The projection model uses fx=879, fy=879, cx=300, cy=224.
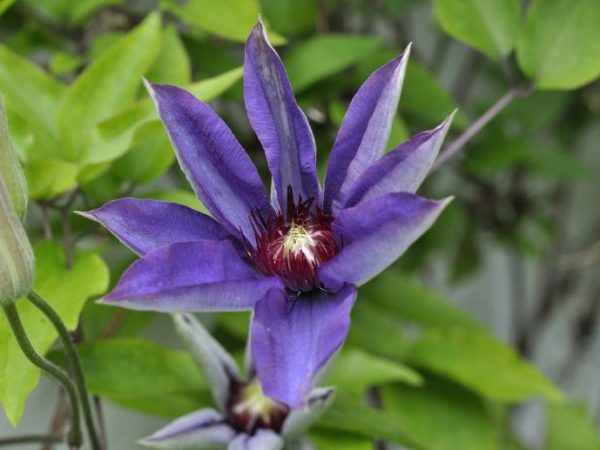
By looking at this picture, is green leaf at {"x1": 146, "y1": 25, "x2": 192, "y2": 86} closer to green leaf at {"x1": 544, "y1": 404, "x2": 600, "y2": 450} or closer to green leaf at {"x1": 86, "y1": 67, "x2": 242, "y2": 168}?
green leaf at {"x1": 86, "y1": 67, "x2": 242, "y2": 168}

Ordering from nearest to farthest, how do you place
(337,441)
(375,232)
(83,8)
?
(375,232), (337,441), (83,8)

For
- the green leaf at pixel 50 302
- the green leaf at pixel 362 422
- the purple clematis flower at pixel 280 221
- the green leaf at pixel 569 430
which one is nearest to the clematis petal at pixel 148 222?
the purple clematis flower at pixel 280 221

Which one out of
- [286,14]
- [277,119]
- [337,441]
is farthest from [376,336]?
[277,119]

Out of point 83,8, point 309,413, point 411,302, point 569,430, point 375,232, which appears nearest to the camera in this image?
point 375,232

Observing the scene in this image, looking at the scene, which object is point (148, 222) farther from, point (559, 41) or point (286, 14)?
point (286, 14)

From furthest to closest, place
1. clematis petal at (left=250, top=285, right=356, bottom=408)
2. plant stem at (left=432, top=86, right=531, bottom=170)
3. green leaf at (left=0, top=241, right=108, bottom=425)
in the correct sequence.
→ plant stem at (left=432, top=86, right=531, bottom=170)
green leaf at (left=0, top=241, right=108, bottom=425)
clematis petal at (left=250, top=285, right=356, bottom=408)

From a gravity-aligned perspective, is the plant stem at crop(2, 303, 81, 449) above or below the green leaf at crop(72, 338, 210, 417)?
above

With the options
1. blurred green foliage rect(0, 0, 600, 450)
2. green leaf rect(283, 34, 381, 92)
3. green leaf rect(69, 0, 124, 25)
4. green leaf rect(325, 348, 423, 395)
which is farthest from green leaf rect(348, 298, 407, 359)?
green leaf rect(69, 0, 124, 25)
